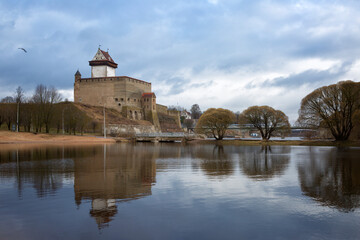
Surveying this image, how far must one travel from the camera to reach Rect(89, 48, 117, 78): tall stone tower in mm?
98938

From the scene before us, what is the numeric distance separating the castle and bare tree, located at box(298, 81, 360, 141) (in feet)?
199

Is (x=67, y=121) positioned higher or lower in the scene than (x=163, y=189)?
higher

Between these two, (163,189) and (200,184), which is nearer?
(163,189)

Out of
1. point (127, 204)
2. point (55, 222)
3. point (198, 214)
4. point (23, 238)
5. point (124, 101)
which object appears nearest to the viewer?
point (23, 238)

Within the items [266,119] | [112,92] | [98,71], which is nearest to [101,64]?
[98,71]

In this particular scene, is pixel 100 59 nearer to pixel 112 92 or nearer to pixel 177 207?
pixel 112 92

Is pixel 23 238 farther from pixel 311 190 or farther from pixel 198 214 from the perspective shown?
pixel 311 190

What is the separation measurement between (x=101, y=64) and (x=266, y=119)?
6470cm

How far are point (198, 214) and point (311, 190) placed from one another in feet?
17.7

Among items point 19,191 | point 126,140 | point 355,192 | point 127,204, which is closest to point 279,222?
point 127,204

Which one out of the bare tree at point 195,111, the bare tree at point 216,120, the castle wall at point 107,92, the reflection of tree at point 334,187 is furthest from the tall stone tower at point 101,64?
the reflection of tree at point 334,187

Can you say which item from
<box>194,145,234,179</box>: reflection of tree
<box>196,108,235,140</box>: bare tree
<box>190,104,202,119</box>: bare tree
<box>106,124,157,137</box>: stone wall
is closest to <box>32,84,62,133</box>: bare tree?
<box>106,124,157,137</box>: stone wall

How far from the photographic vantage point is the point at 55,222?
7195 mm

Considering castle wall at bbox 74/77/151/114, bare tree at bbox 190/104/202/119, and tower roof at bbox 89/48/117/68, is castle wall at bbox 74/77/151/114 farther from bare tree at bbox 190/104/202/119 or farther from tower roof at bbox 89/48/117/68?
bare tree at bbox 190/104/202/119
